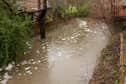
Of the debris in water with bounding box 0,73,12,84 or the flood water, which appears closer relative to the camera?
the debris in water with bounding box 0,73,12,84

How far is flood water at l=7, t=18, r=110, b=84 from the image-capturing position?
7617 mm

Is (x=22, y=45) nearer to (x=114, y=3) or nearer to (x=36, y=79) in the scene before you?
(x=36, y=79)

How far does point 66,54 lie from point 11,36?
1.96m

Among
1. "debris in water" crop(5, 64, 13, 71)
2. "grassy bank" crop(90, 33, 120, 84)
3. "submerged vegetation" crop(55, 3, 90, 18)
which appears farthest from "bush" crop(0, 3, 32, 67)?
"submerged vegetation" crop(55, 3, 90, 18)

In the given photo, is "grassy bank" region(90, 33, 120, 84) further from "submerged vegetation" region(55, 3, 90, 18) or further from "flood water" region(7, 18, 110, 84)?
"submerged vegetation" region(55, 3, 90, 18)

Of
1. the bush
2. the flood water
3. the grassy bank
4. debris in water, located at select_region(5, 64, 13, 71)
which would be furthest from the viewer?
debris in water, located at select_region(5, 64, 13, 71)

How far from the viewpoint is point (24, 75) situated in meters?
7.74

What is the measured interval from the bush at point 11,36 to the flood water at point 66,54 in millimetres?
404

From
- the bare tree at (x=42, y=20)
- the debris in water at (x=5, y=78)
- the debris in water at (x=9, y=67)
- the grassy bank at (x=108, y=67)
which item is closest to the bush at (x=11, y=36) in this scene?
the debris in water at (x=9, y=67)

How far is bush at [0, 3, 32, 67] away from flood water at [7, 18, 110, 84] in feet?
1.32

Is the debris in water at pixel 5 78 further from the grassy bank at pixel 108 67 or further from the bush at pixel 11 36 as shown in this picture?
the grassy bank at pixel 108 67

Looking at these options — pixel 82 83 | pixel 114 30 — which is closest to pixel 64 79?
pixel 82 83

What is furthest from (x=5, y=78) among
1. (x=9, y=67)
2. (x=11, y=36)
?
(x=11, y=36)

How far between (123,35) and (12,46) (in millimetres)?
3669
